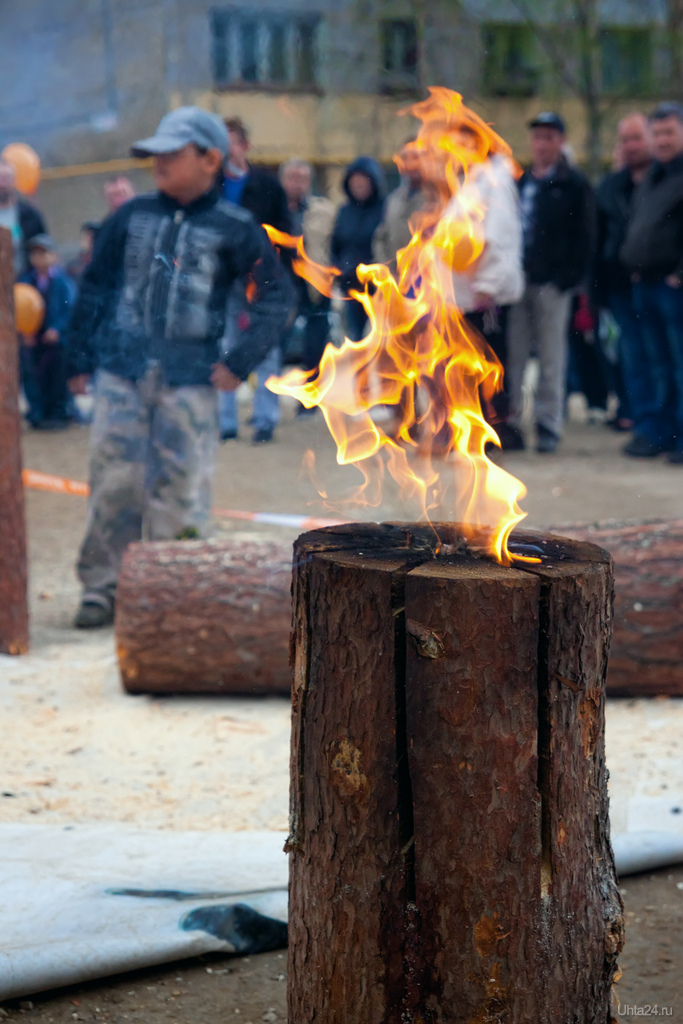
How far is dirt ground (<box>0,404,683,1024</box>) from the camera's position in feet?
7.47

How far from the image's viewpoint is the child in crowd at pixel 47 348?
9.66m

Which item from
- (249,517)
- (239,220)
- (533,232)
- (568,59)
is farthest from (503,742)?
(568,59)

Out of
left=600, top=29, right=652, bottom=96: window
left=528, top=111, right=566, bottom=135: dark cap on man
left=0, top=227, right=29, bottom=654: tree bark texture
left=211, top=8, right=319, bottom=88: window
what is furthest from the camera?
left=600, top=29, right=652, bottom=96: window

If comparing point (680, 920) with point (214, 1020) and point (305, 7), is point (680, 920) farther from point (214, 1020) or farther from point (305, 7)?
point (305, 7)

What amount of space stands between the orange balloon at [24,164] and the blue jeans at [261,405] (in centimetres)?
337

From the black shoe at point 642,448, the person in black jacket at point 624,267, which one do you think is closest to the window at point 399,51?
the person in black jacket at point 624,267

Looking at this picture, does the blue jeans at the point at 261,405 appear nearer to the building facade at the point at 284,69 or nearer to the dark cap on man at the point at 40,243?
the building facade at the point at 284,69

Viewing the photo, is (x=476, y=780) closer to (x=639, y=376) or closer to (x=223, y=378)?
(x=223, y=378)

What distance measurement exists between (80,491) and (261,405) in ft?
7.34

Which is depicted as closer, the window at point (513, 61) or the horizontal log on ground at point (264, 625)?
the horizontal log on ground at point (264, 625)

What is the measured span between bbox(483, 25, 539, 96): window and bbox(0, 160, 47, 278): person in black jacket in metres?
7.09

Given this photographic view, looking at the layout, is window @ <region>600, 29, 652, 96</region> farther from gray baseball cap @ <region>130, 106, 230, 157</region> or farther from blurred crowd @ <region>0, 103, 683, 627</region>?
gray baseball cap @ <region>130, 106, 230, 157</region>

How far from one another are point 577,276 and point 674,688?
4406 mm

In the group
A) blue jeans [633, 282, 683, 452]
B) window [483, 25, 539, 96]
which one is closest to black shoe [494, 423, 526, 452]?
blue jeans [633, 282, 683, 452]
